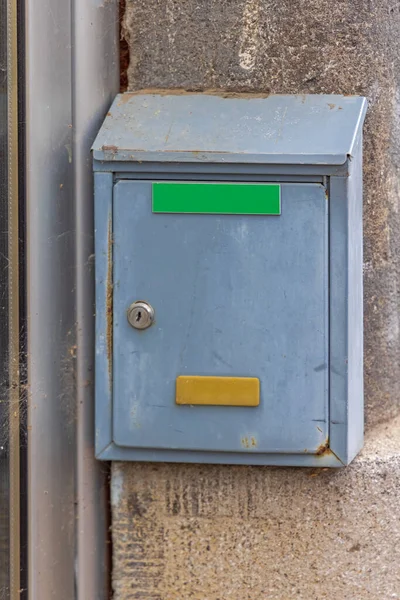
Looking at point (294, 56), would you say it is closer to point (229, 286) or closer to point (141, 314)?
point (229, 286)

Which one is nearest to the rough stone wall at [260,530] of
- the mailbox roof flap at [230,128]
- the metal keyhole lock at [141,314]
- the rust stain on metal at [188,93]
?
the metal keyhole lock at [141,314]

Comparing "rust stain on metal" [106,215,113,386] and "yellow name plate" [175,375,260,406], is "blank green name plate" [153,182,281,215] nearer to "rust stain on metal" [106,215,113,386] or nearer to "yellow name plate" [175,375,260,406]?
"rust stain on metal" [106,215,113,386]

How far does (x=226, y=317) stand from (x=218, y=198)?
0.29 meters

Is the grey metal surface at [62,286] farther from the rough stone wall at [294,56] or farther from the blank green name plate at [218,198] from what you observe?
the blank green name plate at [218,198]

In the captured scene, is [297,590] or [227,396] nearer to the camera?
[227,396]

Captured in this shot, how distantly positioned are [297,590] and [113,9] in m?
1.65

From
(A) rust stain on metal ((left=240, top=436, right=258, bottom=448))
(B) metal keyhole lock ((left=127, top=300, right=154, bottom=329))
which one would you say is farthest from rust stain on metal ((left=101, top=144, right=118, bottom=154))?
(A) rust stain on metal ((left=240, top=436, right=258, bottom=448))

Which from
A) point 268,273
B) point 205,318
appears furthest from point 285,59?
point 205,318

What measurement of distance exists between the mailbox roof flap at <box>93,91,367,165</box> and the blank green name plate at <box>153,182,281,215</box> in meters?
0.06

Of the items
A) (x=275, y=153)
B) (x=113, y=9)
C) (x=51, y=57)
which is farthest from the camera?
(x=113, y=9)

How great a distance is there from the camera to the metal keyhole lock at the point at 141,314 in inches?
62.9

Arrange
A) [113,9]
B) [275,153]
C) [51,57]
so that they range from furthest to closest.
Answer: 1. [113,9]
2. [51,57]
3. [275,153]

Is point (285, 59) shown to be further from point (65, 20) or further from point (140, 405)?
point (140, 405)

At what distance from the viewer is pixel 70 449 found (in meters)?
1.72
